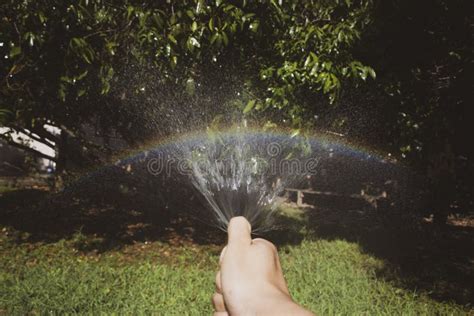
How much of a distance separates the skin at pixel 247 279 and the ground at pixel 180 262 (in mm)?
3210

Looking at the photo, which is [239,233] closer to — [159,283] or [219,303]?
[219,303]

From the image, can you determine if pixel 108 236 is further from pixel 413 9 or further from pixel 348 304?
pixel 413 9

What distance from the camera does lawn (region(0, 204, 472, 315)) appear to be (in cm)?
450

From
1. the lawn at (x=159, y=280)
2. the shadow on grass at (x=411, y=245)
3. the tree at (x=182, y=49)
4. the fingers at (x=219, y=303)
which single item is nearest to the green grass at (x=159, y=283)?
the lawn at (x=159, y=280)

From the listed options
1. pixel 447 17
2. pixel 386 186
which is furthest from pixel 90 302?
pixel 386 186

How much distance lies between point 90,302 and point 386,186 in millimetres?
11625

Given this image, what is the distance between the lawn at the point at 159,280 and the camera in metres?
4.50

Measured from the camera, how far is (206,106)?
571cm

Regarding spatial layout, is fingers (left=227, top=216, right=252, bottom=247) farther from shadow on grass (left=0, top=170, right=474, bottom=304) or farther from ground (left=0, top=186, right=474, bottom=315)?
shadow on grass (left=0, top=170, right=474, bottom=304)

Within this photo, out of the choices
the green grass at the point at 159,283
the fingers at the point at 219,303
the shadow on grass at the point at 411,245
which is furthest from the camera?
the shadow on grass at the point at 411,245

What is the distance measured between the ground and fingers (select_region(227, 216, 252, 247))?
3203 mm

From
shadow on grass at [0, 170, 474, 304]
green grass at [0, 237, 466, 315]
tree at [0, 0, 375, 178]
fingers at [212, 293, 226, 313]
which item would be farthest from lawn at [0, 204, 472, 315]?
fingers at [212, 293, 226, 313]

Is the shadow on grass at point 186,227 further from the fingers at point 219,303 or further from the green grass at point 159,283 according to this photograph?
the fingers at point 219,303

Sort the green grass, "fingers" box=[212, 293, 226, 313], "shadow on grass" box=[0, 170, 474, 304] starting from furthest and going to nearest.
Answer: "shadow on grass" box=[0, 170, 474, 304]
the green grass
"fingers" box=[212, 293, 226, 313]
